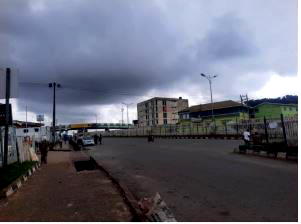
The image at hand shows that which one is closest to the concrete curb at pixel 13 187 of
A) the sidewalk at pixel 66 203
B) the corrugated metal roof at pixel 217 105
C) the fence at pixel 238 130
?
the sidewalk at pixel 66 203

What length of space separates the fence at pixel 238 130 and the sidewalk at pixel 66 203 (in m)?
10.3

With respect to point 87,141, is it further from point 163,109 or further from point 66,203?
point 163,109

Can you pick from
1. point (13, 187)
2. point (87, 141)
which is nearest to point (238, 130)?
point (87, 141)

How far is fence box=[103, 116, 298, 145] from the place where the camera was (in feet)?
50.7

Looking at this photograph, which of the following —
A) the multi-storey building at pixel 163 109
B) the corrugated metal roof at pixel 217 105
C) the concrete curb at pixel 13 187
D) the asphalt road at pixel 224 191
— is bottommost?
the asphalt road at pixel 224 191

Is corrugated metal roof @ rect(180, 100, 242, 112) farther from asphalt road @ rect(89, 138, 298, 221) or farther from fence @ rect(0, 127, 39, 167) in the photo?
asphalt road @ rect(89, 138, 298, 221)

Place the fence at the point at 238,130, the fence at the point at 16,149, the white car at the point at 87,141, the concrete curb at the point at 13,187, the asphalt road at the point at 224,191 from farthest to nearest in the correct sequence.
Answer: the white car at the point at 87,141 < the fence at the point at 238,130 < the fence at the point at 16,149 < the concrete curb at the point at 13,187 < the asphalt road at the point at 224,191

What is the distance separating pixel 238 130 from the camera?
127 ft

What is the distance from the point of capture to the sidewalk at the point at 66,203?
5238 mm

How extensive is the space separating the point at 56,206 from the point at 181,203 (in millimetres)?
2548

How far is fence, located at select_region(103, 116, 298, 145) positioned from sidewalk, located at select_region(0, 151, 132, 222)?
406 inches

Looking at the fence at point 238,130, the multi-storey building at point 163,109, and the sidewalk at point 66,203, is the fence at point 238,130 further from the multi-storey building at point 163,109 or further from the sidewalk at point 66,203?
the multi-storey building at point 163,109

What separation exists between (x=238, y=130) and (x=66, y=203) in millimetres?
34905

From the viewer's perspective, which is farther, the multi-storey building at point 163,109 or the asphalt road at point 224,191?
the multi-storey building at point 163,109
